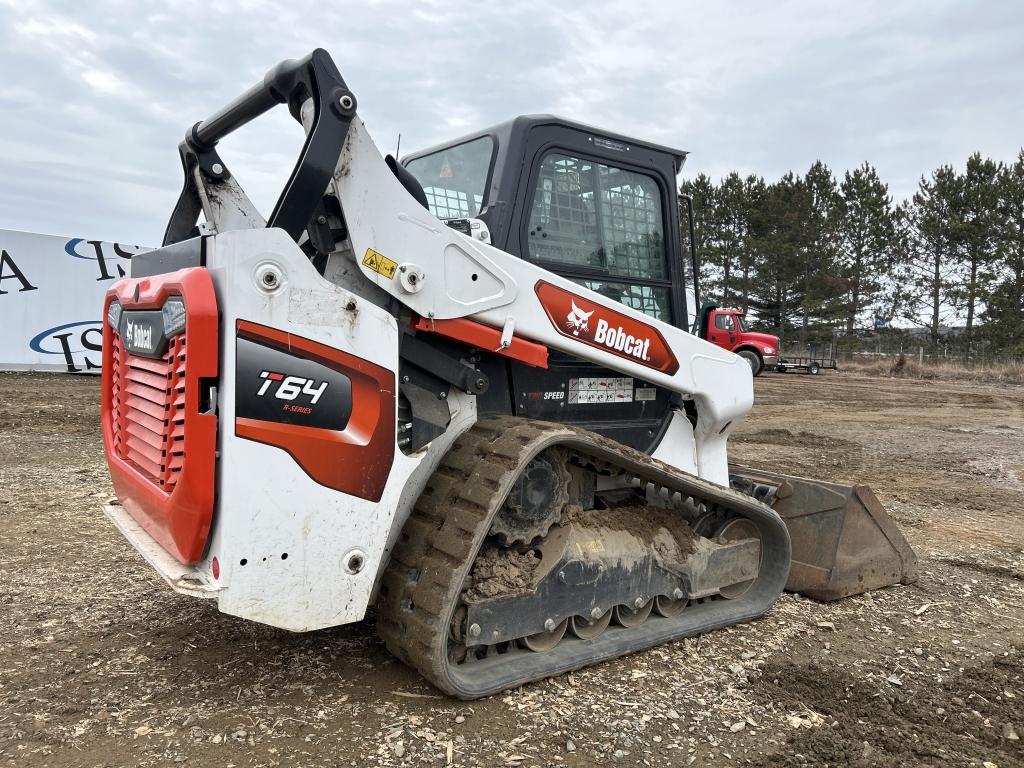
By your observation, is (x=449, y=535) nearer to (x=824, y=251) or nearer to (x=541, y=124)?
(x=541, y=124)

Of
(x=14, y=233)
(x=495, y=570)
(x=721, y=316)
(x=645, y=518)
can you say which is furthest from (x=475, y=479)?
(x=721, y=316)

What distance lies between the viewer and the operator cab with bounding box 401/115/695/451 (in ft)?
13.2

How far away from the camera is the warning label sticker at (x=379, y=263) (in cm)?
331

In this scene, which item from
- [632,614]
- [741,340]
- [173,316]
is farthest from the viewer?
[741,340]

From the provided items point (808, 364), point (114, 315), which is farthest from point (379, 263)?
point (808, 364)

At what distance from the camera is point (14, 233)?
16.8 m

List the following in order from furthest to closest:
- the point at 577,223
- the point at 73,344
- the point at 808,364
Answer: the point at 808,364 < the point at 73,344 < the point at 577,223

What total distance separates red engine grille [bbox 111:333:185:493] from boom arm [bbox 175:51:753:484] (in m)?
0.75

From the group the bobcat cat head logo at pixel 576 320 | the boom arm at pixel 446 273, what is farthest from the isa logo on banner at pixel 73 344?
the bobcat cat head logo at pixel 576 320

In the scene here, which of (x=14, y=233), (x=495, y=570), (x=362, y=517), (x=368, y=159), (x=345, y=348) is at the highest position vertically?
(x=14, y=233)

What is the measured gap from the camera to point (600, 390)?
4.37 metres

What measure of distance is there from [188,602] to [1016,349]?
1537 inches

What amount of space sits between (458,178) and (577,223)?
71 centimetres

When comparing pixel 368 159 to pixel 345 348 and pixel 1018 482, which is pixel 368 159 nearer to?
pixel 345 348
